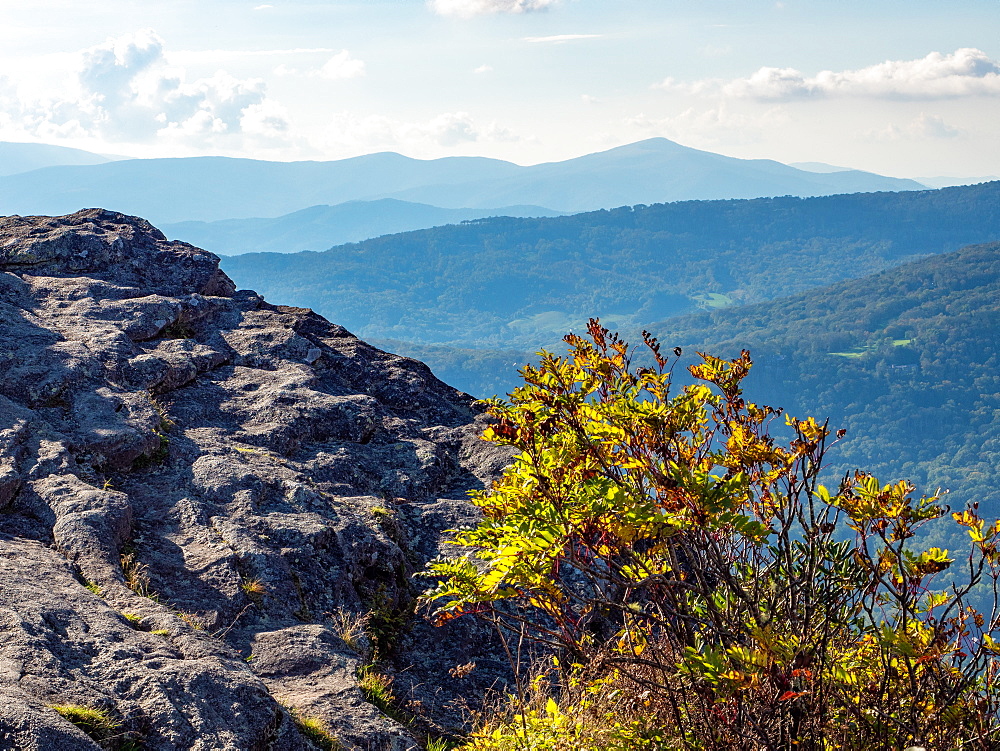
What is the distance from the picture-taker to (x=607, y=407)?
3061 millimetres

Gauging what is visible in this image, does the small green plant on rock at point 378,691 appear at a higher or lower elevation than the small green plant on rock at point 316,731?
lower

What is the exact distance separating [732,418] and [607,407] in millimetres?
712

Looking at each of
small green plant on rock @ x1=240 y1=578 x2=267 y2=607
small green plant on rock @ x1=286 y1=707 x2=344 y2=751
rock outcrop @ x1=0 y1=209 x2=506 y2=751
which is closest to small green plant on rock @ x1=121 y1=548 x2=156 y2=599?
rock outcrop @ x1=0 y1=209 x2=506 y2=751

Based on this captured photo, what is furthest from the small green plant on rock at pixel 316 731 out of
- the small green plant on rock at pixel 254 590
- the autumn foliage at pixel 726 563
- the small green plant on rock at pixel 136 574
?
the autumn foliage at pixel 726 563

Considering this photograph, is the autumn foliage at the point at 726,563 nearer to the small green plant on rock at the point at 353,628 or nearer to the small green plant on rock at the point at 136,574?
the small green plant on rock at the point at 353,628

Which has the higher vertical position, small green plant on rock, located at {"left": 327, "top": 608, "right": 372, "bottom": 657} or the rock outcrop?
the rock outcrop

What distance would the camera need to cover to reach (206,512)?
21.1 ft

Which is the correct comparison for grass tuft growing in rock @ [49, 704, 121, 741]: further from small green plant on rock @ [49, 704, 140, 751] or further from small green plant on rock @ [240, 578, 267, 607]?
small green plant on rock @ [240, 578, 267, 607]

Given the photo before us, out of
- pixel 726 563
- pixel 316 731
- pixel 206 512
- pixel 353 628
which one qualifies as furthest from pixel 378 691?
pixel 726 563

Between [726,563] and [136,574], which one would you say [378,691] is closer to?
[136,574]

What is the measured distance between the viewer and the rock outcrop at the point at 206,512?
4.27 metres

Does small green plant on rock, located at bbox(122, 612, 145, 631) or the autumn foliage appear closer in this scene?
the autumn foliage

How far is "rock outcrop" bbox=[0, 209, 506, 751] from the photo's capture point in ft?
14.0

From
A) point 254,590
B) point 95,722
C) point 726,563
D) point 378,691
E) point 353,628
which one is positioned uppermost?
point 726,563
